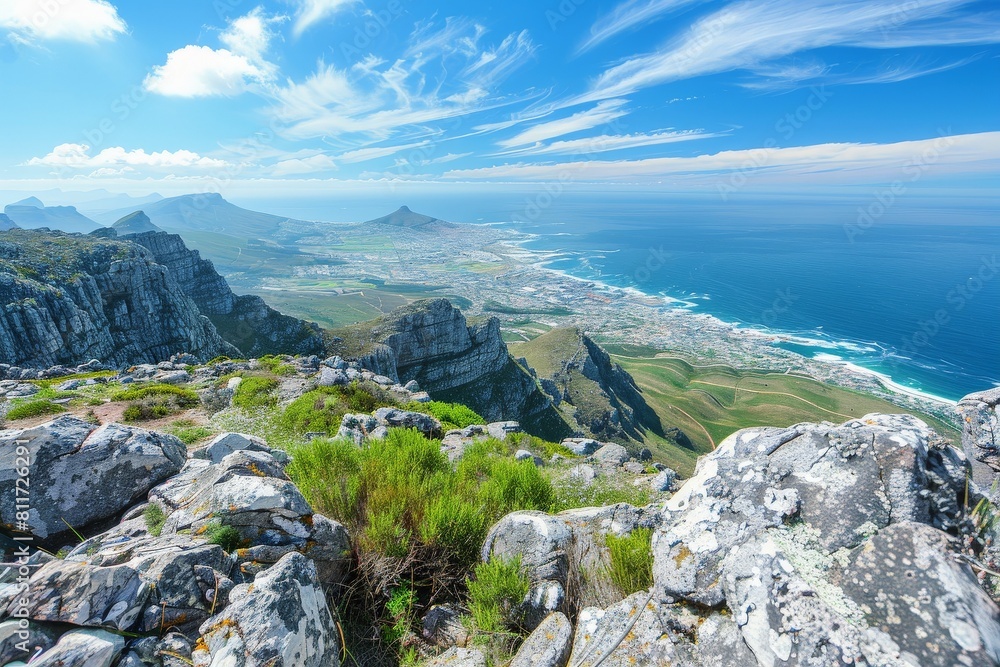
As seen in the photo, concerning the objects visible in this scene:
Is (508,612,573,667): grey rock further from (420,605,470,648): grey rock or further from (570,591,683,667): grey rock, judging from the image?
(420,605,470,648): grey rock

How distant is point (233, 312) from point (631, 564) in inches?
3933

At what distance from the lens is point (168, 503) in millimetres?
5648

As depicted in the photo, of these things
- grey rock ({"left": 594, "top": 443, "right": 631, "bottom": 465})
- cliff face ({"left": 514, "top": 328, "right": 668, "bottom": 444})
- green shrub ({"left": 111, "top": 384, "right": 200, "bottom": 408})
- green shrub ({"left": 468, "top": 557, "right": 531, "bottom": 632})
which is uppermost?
green shrub ({"left": 468, "top": 557, "right": 531, "bottom": 632})

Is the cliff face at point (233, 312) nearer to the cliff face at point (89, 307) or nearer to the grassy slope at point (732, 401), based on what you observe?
the cliff face at point (89, 307)

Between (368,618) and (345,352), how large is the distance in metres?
63.3

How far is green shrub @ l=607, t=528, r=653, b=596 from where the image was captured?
4695 mm

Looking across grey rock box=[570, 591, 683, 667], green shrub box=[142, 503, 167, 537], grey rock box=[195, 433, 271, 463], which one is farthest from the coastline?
green shrub box=[142, 503, 167, 537]

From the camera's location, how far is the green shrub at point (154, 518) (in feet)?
16.4

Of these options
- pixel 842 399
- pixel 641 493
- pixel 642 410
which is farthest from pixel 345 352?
pixel 842 399

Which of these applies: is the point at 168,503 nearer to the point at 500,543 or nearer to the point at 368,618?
the point at 368,618

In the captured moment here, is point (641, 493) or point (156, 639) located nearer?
point (156, 639)

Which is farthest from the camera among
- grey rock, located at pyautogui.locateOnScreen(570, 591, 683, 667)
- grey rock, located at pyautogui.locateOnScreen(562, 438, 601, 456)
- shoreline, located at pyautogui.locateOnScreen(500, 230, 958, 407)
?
shoreline, located at pyautogui.locateOnScreen(500, 230, 958, 407)

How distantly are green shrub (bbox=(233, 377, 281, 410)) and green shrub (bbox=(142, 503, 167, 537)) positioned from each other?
10.6 m

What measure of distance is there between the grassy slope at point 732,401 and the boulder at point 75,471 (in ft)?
271
